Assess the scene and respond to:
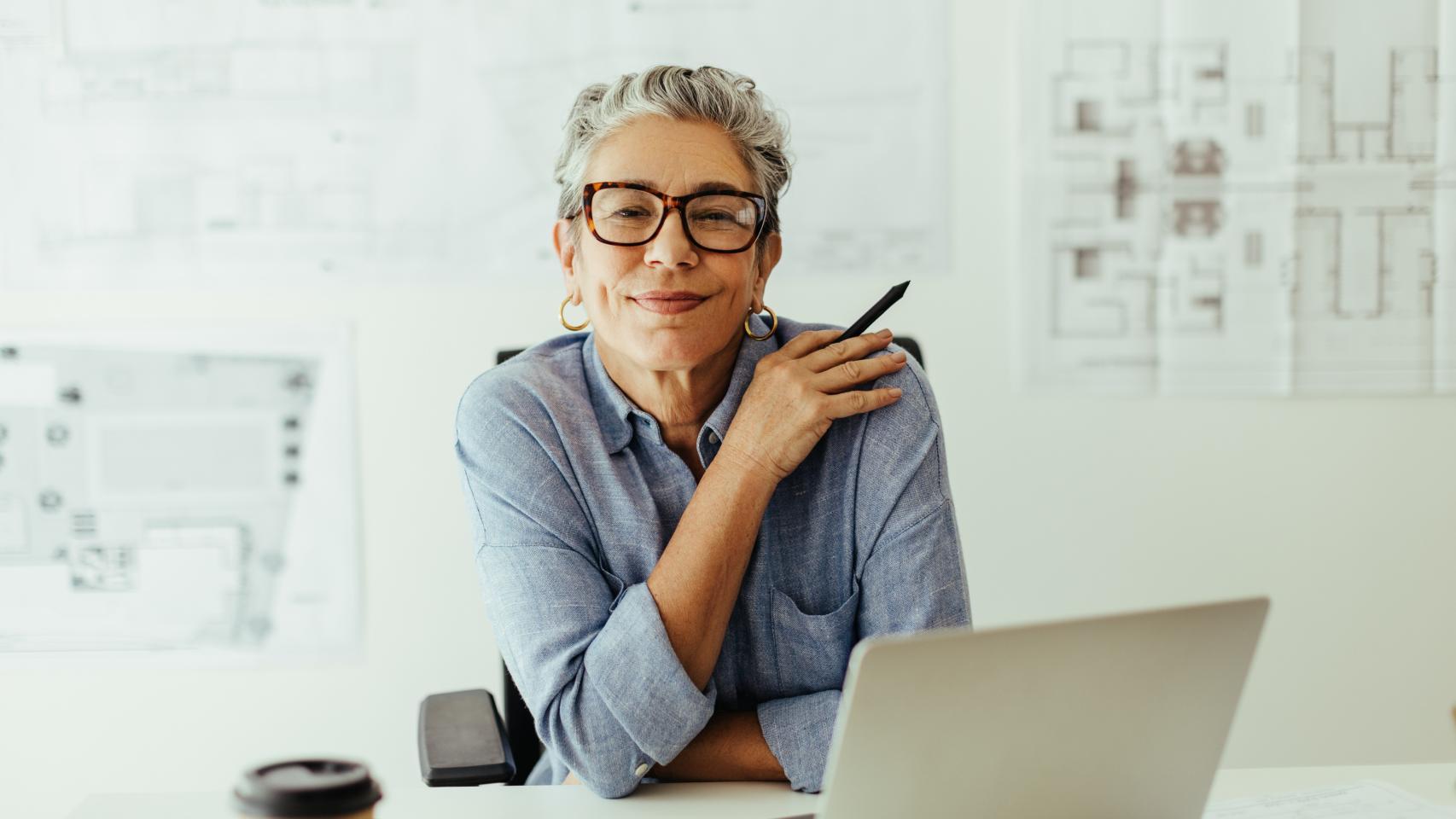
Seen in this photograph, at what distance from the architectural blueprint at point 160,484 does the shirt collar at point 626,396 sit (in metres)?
1.11

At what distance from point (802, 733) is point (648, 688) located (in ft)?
0.54

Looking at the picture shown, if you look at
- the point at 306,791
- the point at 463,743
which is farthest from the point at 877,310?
the point at 306,791

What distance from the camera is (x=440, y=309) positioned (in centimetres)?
241

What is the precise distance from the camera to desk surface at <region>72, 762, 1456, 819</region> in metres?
1.07

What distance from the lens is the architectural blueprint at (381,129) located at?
92.6 inches

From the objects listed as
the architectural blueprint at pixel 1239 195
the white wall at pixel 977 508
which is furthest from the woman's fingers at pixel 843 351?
the architectural blueprint at pixel 1239 195

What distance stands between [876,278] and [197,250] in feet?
4.54

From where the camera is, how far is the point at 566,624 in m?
1.22

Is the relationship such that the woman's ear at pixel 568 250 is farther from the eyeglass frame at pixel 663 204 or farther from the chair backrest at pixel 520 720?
the chair backrest at pixel 520 720

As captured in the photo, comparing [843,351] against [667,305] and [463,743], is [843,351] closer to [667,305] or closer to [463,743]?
[667,305]

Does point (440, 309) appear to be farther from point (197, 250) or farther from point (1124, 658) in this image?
point (1124, 658)

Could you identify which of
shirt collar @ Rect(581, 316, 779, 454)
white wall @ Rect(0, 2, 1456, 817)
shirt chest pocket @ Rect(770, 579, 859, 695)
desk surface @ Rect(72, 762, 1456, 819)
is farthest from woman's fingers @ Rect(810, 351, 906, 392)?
white wall @ Rect(0, 2, 1456, 817)

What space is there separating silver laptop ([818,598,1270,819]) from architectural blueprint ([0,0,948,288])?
5.37 ft

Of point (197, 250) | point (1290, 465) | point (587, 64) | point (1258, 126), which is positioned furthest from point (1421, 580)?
point (197, 250)
